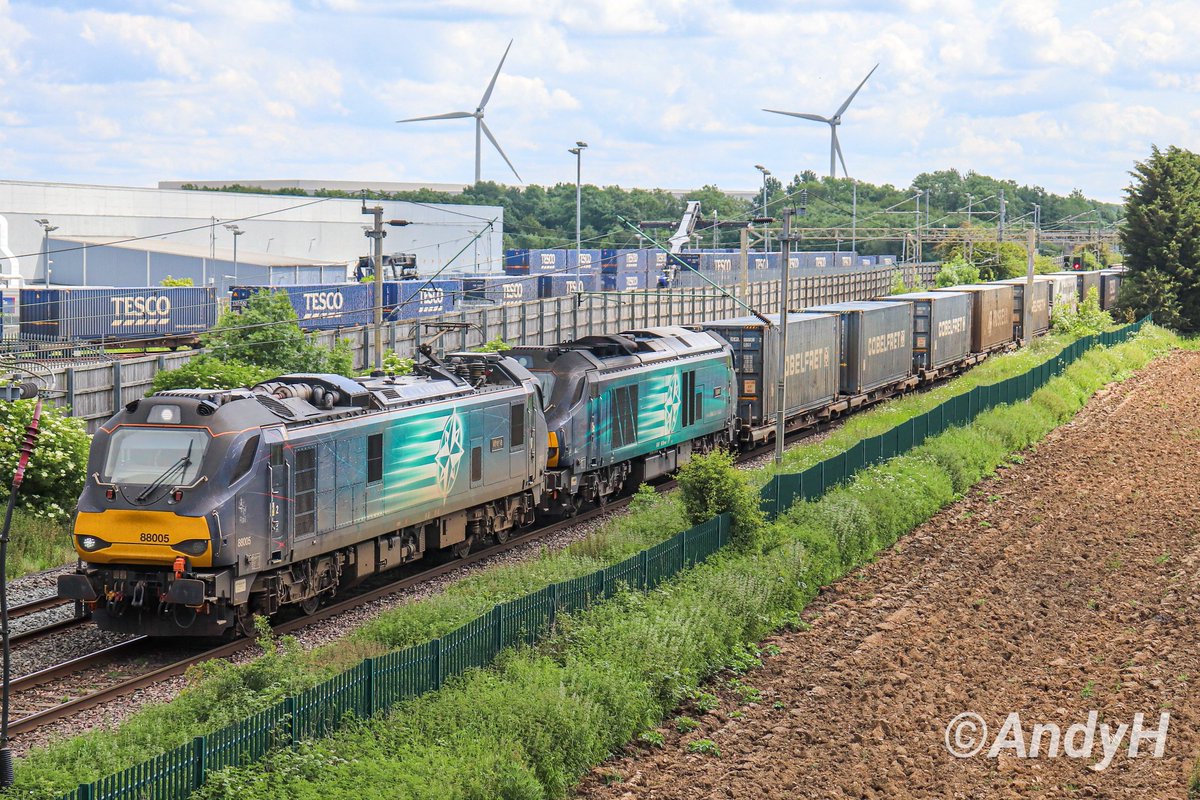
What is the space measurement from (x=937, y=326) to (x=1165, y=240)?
108 feet

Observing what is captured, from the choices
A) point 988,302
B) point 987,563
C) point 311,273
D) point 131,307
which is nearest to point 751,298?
point 988,302

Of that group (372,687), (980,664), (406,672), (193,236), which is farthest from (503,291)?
(372,687)

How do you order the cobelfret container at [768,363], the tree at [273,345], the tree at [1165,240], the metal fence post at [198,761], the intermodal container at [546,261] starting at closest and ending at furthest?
the metal fence post at [198,761] < the tree at [273,345] < the cobelfret container at [768,363] < the tree at [1165,240] < the intermodal container at [546,261]

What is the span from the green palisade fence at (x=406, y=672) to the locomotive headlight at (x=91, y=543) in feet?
20.0

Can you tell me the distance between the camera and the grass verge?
13.4 m

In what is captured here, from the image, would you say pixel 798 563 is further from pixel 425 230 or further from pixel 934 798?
pixel 425 230

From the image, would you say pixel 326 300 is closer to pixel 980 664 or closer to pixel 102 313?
pixel 102 313

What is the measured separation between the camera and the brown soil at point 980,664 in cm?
1568

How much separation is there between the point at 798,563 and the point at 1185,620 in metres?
6.62

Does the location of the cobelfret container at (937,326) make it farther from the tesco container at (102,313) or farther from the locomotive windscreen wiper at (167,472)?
the locomotive windscreen wiper at (167,472)

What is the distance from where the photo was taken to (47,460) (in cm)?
2659

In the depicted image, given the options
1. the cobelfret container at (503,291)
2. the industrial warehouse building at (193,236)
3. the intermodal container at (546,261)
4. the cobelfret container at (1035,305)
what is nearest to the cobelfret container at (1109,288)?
the cobelfret container at (1035,305)

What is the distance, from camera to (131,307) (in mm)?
→ 63812

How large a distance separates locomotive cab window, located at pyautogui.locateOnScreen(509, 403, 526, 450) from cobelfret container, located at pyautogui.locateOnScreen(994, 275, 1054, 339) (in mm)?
45904
